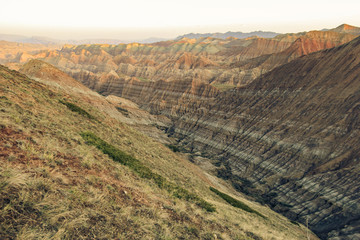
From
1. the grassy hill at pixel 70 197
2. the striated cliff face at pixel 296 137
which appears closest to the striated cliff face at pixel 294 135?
the striated cliff face at pixel 296 137

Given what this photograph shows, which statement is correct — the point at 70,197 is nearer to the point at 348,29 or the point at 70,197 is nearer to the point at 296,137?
the point at 296,137

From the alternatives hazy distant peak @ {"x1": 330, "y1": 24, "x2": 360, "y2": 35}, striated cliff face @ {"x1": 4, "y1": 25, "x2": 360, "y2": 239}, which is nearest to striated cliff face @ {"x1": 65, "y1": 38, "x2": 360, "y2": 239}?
striated cliff face @ {"x1": 4, "y1": 25, "x2": 360, "y2": 239}

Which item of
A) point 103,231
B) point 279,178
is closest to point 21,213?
point 103,231

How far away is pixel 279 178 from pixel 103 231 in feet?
198

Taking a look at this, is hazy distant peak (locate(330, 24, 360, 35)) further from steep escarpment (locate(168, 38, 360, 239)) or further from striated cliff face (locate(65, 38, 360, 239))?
steep escarpment (locate(168, 38, 360, 239))

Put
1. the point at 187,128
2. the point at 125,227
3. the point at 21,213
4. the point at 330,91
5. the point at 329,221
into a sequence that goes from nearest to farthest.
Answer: the point at 21,213, the point at 125,227, the point at 329,221, the point at 330,91, the point at 187,128

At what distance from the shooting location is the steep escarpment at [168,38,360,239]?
42.1 m

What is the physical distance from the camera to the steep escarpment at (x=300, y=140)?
42.1 meters

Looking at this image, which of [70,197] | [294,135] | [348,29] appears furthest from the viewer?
[348,29]

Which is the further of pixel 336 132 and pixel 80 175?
pixel 336 132

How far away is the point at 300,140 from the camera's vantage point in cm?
5859

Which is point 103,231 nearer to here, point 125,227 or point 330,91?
point 125,227

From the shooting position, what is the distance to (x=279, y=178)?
56250 mm

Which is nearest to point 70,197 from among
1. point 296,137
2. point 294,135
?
point 296,137
